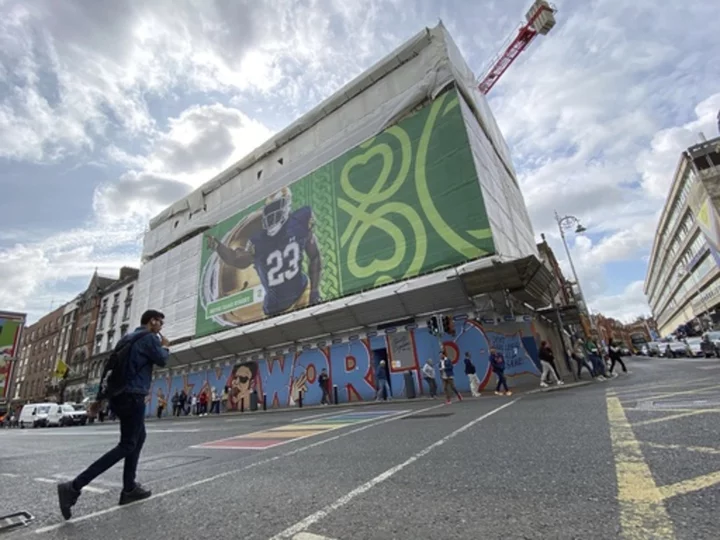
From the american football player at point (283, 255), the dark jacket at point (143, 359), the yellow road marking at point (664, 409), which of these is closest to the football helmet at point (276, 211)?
the american football player at point (283, 255)

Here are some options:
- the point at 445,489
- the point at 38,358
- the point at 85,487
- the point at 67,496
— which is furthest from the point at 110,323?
the point at 445,489

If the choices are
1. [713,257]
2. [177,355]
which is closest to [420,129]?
[177,355]

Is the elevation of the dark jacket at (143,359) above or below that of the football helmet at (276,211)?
below

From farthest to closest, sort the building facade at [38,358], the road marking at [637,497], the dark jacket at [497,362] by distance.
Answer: the building facade at [38,358], the dark jacket at [497,362], the road marking at [637,497]

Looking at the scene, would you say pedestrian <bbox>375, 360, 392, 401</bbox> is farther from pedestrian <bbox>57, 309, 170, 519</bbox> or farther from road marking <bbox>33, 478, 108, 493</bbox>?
Answer: pedestrian <bbox>57, 309, 170, 519</bbox>

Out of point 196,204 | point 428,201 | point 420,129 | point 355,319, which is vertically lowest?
point 355,319

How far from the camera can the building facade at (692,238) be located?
130ft

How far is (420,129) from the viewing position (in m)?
21.4

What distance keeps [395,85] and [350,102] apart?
3.79m

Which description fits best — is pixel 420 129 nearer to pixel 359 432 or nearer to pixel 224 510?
pixel 359 432

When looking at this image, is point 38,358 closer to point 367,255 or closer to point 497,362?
point 367,255

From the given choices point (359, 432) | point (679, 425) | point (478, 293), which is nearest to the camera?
point (679, 425)

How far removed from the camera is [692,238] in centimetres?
5003

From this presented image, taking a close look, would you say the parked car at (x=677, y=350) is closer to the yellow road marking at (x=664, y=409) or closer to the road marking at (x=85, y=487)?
the yellow road marking at (x=664, y=409)
